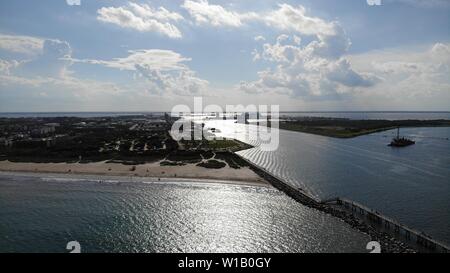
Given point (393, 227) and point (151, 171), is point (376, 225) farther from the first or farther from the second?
point (151, 171)

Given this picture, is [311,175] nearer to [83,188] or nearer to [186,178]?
[186,178]

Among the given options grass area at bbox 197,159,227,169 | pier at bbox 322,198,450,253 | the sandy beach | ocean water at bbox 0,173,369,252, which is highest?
grass area at bbox 197,159,227,169

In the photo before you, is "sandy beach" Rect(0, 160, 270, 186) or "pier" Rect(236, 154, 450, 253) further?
"sandy beach" Rect(0, 160, 270, 186)

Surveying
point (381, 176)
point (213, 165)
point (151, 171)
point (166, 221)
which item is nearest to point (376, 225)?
point (166, 221)

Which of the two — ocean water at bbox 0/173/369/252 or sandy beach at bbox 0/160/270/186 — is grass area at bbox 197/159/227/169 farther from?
ocean water at bbox 0/173/369/252

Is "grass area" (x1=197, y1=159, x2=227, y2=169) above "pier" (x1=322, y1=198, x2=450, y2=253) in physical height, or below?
above

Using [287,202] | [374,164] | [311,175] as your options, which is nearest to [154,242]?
[287,202]

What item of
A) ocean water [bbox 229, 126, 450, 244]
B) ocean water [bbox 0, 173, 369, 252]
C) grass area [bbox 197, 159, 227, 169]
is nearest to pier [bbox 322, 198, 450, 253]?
ocean water [bbox 229, 126, 450, 244]
